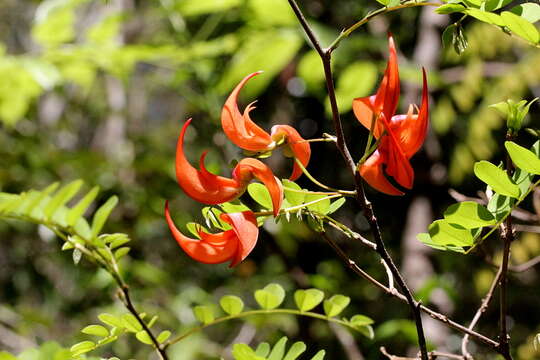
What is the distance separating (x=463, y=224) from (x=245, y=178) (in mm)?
140

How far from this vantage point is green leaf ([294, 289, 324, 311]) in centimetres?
56

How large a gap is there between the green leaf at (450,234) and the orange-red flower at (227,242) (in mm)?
112

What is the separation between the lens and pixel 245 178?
43cm


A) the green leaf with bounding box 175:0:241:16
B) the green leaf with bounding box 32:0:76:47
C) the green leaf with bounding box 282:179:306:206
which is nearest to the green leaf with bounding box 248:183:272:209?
the green leaf with bounding box 282:179:306:206

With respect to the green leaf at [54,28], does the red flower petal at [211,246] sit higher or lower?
higher

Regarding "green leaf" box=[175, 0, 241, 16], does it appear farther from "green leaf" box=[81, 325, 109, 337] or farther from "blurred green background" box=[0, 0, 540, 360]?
"green leaf" box=[81, 325, 109, 337]

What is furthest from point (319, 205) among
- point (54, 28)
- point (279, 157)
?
point (279, 157)

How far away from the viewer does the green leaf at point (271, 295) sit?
58 centimetres

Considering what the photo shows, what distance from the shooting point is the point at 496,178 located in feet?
1.36

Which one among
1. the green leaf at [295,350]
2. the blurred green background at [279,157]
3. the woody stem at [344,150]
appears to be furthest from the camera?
the blurred green background at [279,157]

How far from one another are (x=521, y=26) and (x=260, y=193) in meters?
0.20

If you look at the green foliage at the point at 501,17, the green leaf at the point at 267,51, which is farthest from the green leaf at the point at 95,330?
the green leaf at the point at 267,51

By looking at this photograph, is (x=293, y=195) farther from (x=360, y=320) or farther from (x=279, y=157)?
(x=279, y=157)

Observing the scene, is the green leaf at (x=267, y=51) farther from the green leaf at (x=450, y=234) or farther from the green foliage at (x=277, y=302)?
the green leaf at (x=450, y=234)
